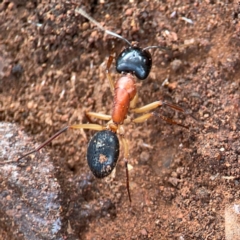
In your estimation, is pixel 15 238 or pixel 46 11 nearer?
pixel 15 238

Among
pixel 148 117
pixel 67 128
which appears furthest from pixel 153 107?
pixel 67 128

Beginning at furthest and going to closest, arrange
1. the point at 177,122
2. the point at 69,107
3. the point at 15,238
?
the point at 69,107 < the point at 177,122 < the point at 15,238

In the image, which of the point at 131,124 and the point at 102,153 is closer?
the point at 102,153

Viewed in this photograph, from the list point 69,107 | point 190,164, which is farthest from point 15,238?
point 190,164

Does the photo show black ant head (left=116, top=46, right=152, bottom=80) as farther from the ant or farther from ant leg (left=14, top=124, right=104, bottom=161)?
ant leg (left=14, top=124, right=104, bottom=161)

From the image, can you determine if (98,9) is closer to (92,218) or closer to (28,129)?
(28,129)

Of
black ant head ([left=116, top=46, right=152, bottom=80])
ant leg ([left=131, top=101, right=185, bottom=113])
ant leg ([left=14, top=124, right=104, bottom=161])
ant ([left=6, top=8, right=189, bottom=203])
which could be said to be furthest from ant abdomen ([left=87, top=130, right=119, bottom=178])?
black ant head ([left=116, top=46, right=152, bottom=80])

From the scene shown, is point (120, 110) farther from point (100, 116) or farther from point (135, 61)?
point (135, 61)
